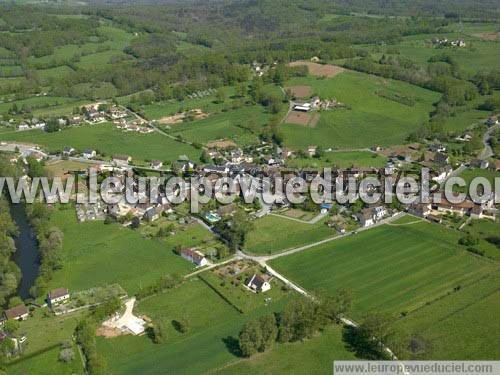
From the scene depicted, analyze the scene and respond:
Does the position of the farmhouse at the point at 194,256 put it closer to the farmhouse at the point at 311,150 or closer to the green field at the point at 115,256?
the green field at the point at 115,256

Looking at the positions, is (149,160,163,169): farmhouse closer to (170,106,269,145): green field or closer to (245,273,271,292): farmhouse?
(170,106,269,145): green field

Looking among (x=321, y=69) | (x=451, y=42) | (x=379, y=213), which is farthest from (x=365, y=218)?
(x=451, y=42)

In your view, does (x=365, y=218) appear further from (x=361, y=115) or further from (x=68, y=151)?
(x=68, y=151)

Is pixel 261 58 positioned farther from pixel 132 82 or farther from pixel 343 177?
pixel 343 177

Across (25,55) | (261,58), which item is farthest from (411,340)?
(25,55)

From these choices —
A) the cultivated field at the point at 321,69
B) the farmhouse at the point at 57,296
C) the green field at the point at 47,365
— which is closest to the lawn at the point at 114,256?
the farmhouse at the point at 57,296
